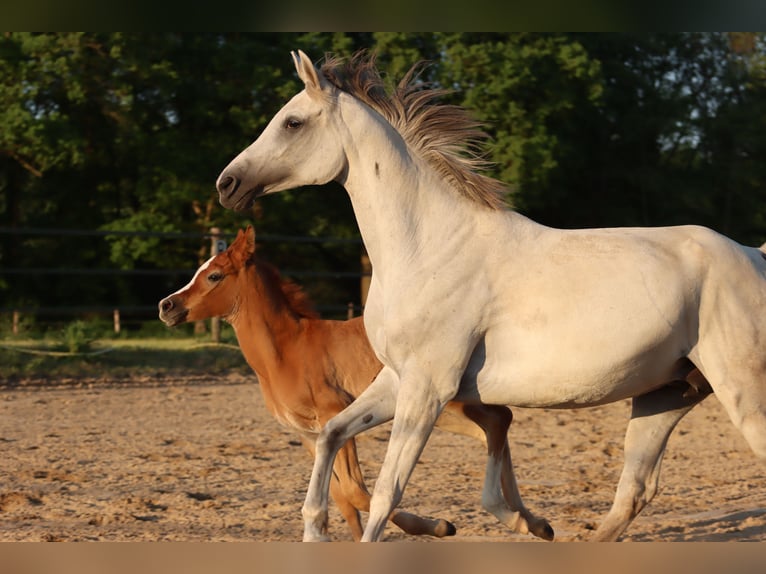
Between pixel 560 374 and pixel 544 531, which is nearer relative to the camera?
pixel 560 374

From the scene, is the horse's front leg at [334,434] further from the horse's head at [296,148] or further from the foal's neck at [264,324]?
the foal's neck at [264,324]

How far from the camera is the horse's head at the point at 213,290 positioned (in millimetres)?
6289

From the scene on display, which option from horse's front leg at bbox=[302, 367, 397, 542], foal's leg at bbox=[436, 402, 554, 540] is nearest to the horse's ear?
horse's front leg at bbox=[302, 367, 397, 542]

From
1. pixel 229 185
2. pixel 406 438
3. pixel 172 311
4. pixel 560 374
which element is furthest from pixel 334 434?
pixel 172 311

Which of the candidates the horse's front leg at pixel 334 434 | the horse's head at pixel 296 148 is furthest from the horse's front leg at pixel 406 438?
the horse's head at pixel 296 148

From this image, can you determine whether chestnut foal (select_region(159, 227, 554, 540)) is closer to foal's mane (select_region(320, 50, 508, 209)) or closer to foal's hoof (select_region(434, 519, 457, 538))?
foal's hoof (select_region(434, 519, 457, 538))

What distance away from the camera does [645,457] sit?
14.8ft

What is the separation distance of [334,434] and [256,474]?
2.67 meters

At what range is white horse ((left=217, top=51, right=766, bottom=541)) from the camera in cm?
389

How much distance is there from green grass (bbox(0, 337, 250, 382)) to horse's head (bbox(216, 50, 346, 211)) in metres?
7.87

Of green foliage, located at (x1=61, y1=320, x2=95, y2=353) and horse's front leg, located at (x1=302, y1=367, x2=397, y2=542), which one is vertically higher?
horse's front leg, located at (x1=302, y1=367, x2=397, y2=542)

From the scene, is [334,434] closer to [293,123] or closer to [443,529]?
[443,529]
